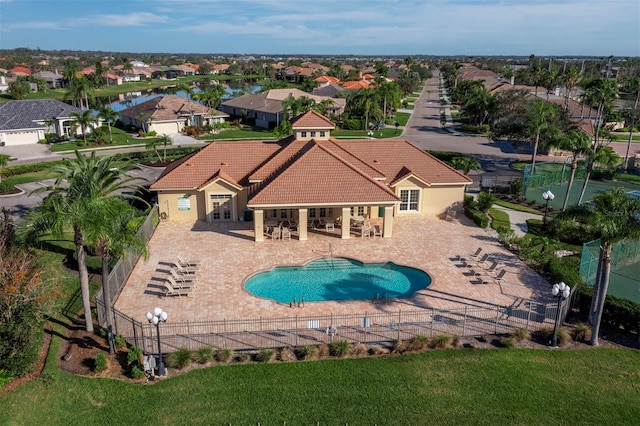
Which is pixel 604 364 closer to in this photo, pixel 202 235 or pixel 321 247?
pixel 321 247

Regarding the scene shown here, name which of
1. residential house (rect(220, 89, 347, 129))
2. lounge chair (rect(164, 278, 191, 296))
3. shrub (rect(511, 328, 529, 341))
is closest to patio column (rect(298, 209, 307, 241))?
lounge chair (rect(164, 278, 191, 296))

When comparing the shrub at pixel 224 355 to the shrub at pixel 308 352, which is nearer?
the shrub at pixel 224 355

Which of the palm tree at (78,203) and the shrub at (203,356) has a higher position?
the palm tree at (78,203)

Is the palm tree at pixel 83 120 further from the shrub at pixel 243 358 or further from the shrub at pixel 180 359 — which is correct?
the shrub at pixel 243 358

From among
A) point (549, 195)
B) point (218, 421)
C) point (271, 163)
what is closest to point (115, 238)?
point (218, 421)

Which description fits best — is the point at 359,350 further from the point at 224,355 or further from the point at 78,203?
the point at 78,203

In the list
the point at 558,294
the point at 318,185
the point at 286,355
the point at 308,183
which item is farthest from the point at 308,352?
the point at 308,183

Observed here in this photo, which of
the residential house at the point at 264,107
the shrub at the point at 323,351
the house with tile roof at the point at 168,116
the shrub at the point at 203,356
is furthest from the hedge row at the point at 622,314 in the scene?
the house with tile roof at the point at 168,116
